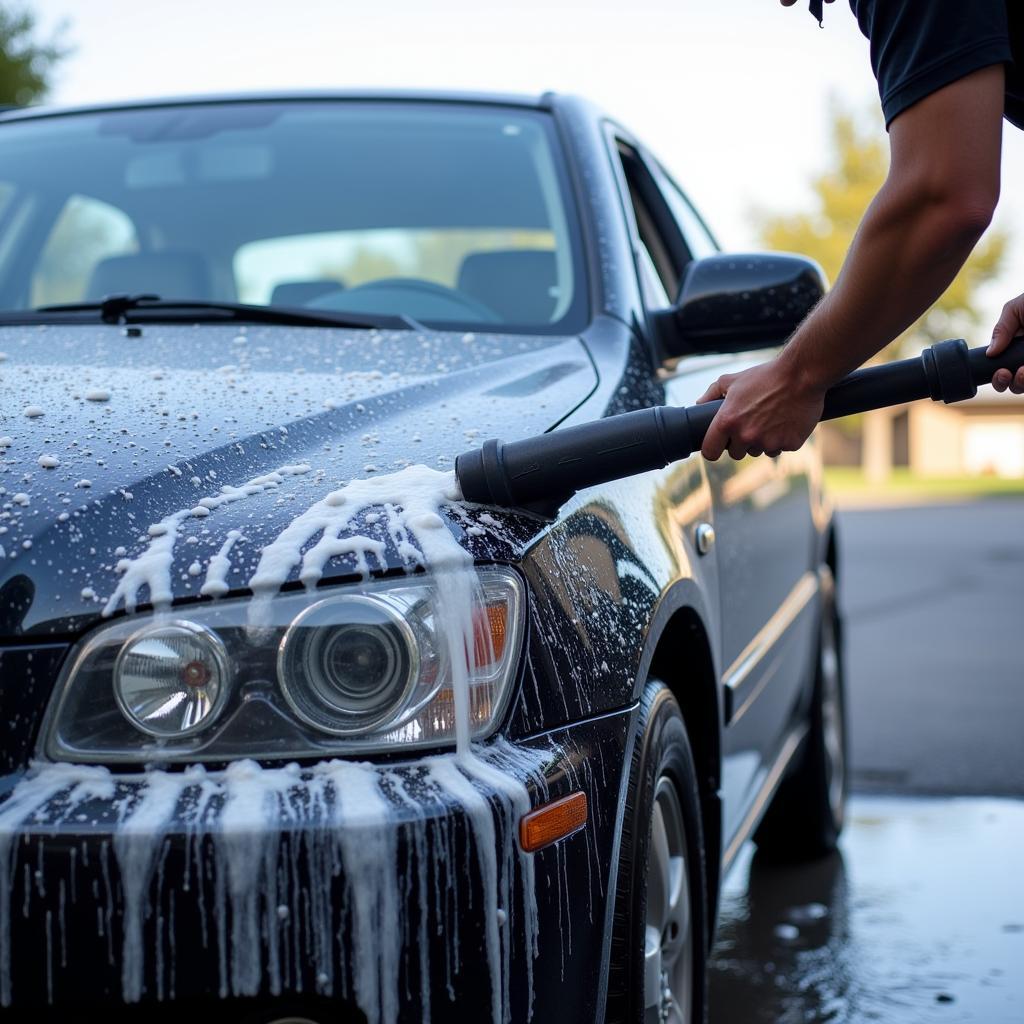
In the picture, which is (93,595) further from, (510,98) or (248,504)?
(510,98)

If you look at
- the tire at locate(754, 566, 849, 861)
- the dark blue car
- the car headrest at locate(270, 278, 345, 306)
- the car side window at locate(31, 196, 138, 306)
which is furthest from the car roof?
the tire at locate(754, 566, 849, 861)

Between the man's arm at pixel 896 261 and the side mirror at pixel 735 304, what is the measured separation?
77 cm

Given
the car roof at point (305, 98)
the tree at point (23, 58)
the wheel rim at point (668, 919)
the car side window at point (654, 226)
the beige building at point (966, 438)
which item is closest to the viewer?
the wheel rim at point (668, 919)

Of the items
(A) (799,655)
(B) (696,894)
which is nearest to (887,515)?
(A) (799,655)

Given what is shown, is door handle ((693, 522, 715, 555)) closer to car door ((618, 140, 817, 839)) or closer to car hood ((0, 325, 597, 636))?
car door ((618, 140, 817, 839))

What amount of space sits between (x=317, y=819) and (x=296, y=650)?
0.70 ft

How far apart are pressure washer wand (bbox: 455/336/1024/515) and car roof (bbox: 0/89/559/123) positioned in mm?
1559

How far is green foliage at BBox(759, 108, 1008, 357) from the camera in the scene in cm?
3975

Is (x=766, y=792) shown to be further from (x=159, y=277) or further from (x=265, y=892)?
(x=265, y=892)

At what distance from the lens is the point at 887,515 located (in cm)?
2141

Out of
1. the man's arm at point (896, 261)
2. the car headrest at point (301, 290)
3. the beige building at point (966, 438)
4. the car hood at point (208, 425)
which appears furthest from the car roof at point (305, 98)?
the beige building at point (966, 438)

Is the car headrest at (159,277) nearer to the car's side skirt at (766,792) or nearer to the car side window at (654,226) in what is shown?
the car side window at (654,226)

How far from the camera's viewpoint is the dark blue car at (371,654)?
1532mm

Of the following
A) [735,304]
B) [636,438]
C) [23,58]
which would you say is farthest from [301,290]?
[23,58]
